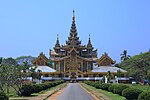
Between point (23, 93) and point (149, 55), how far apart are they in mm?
59268

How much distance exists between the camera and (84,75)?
4633 inches

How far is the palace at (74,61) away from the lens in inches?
4594

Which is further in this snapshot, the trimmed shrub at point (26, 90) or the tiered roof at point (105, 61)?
the tiered roof at point (105, 61)

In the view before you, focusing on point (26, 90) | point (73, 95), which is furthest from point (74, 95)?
point (26, 90)

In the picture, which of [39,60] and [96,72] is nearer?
[96,72]

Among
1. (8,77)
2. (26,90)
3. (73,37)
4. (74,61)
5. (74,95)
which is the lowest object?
(74,95)

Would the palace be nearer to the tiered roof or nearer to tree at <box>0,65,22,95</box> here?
the tiered roof

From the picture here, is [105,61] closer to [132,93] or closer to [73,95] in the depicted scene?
[73,95]

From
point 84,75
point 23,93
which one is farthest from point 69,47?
point 23,93

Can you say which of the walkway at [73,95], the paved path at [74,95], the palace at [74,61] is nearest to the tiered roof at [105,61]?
the palace at [74,61]

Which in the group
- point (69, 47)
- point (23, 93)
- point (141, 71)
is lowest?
point (23, 93)

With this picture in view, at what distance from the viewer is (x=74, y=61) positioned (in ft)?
394

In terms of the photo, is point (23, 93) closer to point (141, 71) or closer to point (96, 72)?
point (141, 71)

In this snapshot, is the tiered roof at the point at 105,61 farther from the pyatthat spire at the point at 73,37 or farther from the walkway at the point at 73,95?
the walkway at the point at 73,95
